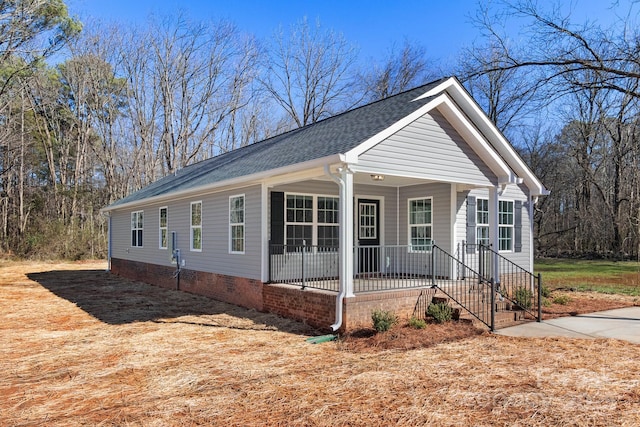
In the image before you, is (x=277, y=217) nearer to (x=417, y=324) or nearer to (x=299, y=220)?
(x=299, y=220)

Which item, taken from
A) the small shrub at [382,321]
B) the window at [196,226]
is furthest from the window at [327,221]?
the small shrub at [382,321]

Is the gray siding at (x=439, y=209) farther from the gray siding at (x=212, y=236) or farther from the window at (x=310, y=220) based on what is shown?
the gray siding at (x=212, y=236)

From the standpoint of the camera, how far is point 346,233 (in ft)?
26.0

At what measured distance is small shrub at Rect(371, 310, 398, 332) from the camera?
7.49 meters

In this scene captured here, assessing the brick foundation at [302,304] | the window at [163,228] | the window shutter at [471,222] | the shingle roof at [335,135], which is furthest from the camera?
the window at [163,228]

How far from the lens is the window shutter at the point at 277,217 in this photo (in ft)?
32.8

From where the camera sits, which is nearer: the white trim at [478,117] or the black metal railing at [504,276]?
the black metal railing at [504,276]

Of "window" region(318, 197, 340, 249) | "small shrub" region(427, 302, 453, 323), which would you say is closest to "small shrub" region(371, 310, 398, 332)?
"small shrub" region(427, 302, 453, 323)

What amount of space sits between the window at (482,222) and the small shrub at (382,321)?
5263 mm

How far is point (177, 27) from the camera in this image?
2984cm

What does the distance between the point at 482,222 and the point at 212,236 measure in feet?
23.2

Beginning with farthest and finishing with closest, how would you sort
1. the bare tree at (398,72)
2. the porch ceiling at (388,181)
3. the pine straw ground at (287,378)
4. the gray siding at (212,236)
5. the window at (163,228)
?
the bare tree at (398,72), the window at (163,228), the porch ceiling at (388,181), the gray siding at (212,236), the pine straw ground at (287,378)

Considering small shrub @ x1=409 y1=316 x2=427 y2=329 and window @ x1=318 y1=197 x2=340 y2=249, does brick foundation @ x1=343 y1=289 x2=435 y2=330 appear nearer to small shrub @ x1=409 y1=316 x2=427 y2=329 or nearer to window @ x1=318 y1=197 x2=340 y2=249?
small shrub @ x1=409 y1=316 x2=427 y2=329

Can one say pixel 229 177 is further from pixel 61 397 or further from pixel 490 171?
pixel 61 397
